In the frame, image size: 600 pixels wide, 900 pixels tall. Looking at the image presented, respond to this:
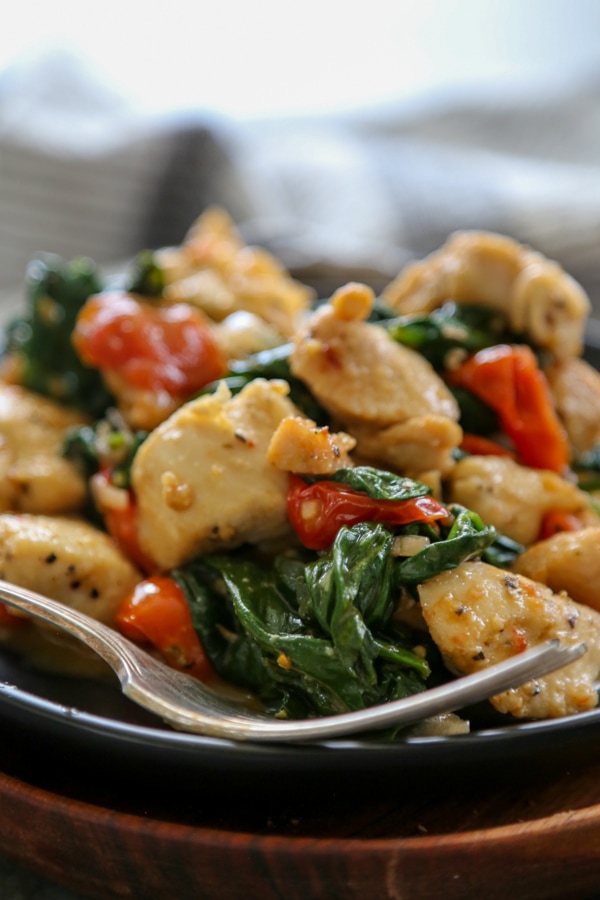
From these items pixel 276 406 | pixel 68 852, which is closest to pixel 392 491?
pixel 276 406

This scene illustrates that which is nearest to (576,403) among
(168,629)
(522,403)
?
(522,403)

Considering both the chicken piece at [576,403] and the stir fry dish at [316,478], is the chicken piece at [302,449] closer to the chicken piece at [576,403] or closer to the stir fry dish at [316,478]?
the stir fry dish at [316,478]

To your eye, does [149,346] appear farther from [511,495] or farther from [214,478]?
[511,495]

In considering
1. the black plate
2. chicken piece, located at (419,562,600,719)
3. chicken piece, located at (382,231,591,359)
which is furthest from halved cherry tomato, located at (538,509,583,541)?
the black plate

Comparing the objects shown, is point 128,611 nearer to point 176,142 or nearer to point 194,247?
point 194,247

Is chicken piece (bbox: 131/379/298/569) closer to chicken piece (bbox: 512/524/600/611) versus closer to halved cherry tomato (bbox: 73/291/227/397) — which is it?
halved cherry tomato (bbox: 73/291/227/397)

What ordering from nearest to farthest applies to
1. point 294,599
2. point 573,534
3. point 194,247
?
point 294,599, point 573,534, point 194,247
